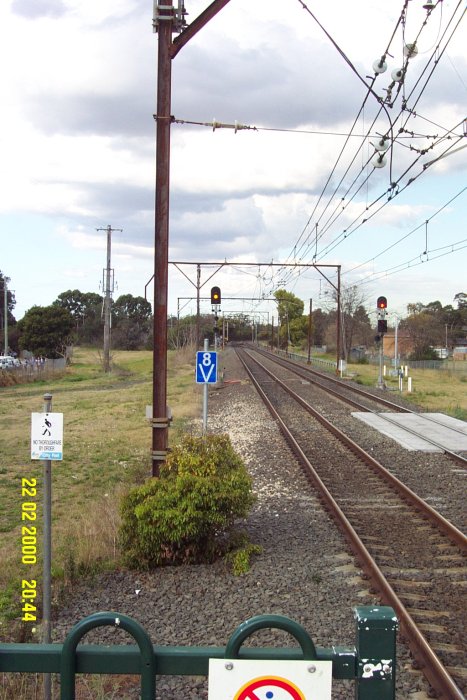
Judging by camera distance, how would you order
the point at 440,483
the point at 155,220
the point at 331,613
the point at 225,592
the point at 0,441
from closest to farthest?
1. the point at 331,613
2. the point at 225,592
3. the point at 155,220
4. the point at 440,483
5. the point at 0,441

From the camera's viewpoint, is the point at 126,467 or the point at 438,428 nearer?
the point at 126,467

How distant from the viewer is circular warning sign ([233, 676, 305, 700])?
7.09ft

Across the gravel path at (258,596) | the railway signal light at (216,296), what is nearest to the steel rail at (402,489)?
the gravel path at (258,596)

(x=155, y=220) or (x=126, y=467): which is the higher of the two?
(x=155, y=220)

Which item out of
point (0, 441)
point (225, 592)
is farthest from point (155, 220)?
point (0, 441)

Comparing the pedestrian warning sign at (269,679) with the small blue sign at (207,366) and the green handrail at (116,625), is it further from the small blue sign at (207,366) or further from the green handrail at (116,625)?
the small blue sign at (207,366)

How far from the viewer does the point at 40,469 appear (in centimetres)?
1505

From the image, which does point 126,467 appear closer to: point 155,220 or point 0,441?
point 0,441

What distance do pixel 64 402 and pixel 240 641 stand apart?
98.2ft

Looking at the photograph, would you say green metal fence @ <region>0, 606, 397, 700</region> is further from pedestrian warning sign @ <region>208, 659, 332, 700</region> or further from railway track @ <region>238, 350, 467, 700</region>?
railway track @ <region>238, 350, 467, 700</region>

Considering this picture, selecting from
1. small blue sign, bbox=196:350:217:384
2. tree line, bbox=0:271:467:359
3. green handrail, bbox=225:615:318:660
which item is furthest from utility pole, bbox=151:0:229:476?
tree line, bbox=0:271:467:359

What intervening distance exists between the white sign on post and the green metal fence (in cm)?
301

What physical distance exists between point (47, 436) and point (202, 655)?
331 cm
